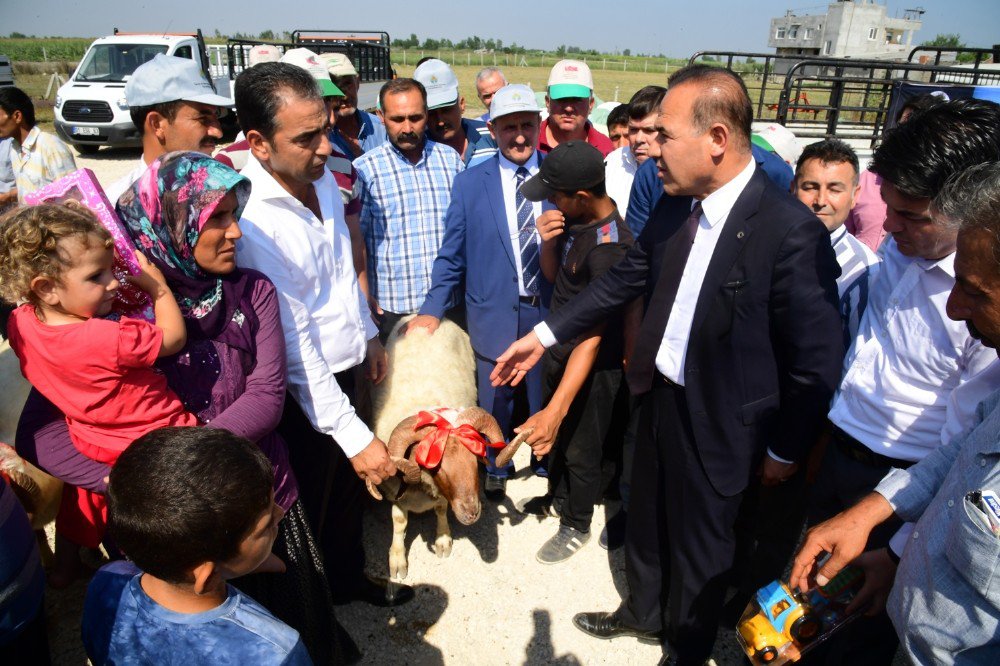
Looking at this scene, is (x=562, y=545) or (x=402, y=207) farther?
(x=402, y=207)

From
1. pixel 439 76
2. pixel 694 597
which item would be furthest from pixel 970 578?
pixel 439 76

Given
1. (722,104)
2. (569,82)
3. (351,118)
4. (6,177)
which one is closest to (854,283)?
(722,104)

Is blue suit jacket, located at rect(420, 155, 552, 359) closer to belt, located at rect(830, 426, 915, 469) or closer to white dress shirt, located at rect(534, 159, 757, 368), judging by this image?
white dress shirt, located at rect(534, 159, 757, 368)

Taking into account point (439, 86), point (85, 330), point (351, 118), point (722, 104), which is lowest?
point (85, 330)

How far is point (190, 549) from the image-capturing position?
4.59 ft

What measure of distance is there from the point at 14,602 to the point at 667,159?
2.65m

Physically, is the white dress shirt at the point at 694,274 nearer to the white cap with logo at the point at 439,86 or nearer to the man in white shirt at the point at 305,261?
the man in white shirt at the point at 305,261

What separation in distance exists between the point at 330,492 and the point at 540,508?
62.3 inches

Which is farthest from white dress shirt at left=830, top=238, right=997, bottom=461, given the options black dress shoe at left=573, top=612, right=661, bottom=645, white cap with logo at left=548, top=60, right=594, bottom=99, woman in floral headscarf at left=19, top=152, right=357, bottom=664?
white cap with logo at left=548, top=60, right=594, bottom=99

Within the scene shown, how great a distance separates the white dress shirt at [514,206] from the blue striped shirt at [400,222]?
0.55m

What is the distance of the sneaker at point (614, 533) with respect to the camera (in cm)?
376

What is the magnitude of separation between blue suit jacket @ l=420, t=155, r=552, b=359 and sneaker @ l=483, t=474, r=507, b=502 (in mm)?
879

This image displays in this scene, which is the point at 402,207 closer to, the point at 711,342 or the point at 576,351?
the point at 576,351

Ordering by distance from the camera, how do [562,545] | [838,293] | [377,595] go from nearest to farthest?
[838,293] < [377,595] < [562,545]
